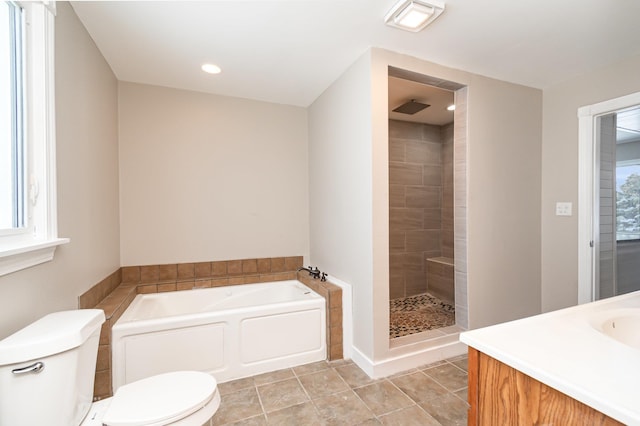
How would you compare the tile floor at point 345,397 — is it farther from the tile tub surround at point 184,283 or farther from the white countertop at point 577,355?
the white countertop at point 577,355

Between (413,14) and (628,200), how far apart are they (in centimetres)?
251

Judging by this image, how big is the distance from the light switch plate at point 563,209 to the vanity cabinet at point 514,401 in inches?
102

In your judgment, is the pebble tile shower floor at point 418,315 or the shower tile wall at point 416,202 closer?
the pebble tile shower floor at point 418,315

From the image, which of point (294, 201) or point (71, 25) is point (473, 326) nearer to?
point (294, 201)

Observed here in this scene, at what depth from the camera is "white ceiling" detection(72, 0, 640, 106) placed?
1731mm

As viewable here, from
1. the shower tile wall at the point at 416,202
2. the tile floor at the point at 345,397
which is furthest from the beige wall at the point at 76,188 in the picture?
the shower tile wall at the point at 416,202

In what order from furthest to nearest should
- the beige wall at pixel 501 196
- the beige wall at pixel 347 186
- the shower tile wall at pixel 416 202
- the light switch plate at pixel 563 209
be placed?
the shower tile wall at pixel 416 202 → the light switch plate at pixel 563 209 → the beige wall at pixel 501 196 → the beige wall at pixel 347 186

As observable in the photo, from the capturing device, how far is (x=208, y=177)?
3.02 meters

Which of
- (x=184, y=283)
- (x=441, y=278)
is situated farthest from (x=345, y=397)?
(x=441, y=278)

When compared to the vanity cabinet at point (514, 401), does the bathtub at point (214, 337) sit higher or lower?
lower

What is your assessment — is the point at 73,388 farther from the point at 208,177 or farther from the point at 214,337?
the point at 208,177

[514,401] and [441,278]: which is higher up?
[514,401]

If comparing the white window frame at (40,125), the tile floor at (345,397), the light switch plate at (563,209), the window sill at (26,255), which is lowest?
the tile floor at (345,397)

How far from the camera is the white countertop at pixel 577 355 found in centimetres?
63
